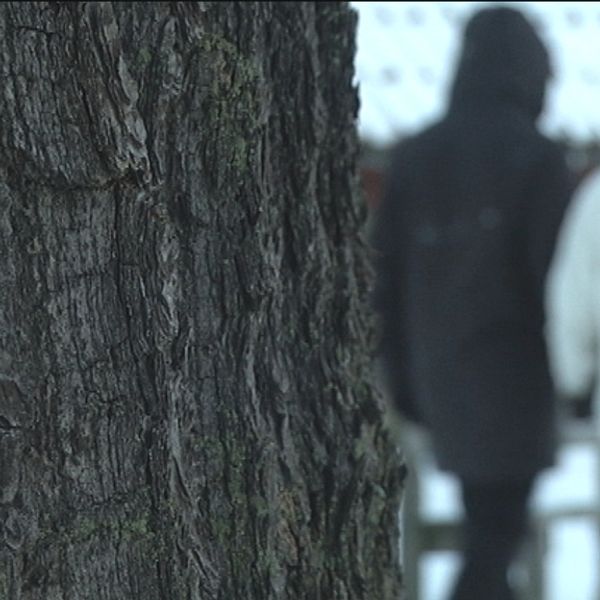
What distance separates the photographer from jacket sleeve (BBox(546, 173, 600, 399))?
→ 13.4ft

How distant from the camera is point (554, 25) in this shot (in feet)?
25.5

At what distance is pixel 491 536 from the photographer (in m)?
4.69

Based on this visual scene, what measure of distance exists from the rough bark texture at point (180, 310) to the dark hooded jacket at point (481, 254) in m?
2.51

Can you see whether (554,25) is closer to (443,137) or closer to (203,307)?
(443,137)

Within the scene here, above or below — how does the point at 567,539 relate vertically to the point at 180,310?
above

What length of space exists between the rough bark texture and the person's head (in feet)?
8.78

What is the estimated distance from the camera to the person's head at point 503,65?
176 inches

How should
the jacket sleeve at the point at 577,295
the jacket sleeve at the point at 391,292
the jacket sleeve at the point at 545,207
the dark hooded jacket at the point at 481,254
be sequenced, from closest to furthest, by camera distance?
the jacket sleeve at the point at 577,295 < the jacket sleeve at the point at 545,207 < the dark hooded jacket at the point at 481,254 < the jacket sleeve at the point at 391,292

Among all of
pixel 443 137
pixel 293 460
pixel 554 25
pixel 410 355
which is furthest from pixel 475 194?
pixel 554 25

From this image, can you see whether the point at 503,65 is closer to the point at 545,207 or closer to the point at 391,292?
the point at 545,207

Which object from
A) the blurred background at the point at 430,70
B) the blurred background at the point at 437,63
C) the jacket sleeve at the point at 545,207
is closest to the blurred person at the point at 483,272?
the jacket sleeve at the point at 545,207

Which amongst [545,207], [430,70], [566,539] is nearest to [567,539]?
[566,539]

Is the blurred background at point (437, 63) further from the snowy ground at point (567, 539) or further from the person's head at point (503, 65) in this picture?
the person's head at point (503, 65)

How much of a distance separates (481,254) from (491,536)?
822 mm
